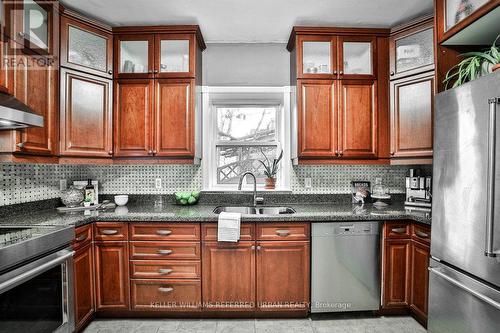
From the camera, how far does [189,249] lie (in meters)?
2.13

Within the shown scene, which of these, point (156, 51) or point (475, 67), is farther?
point (156, 51)

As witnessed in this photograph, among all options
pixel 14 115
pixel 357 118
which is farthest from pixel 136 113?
pixel 357 118

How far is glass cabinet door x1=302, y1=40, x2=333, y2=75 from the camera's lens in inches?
97.0

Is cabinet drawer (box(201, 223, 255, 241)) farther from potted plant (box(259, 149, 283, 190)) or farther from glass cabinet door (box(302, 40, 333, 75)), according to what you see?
glass cabinet door (box(302, 40, 333, 75))

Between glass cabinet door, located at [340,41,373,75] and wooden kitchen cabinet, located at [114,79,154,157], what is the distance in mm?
1839

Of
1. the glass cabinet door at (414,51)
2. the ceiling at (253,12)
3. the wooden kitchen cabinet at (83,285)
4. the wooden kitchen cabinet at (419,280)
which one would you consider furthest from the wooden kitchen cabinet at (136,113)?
the wooden kitchen cabinet at (419,280)

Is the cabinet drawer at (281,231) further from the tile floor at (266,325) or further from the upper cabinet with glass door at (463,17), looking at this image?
the upper cabinet with glass door at (463,17)

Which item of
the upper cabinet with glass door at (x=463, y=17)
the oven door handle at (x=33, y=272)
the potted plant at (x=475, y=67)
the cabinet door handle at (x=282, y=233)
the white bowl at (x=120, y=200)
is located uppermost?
the upper cabinet with glass door at (x=463, y=17)

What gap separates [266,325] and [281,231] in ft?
2.52

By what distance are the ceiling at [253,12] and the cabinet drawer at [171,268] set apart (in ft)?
6.90

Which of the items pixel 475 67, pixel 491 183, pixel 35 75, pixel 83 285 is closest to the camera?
pixel 491 183

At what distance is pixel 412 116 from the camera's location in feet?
7.59

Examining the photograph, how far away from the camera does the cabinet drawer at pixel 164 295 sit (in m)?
2.13

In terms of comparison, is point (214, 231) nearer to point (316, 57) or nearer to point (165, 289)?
point (165, 289)
